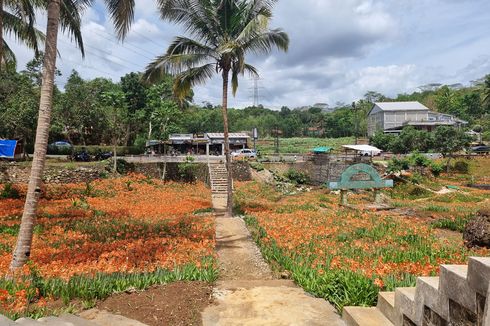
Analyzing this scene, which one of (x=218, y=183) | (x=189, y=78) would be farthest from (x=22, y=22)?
(x=218, y=183)

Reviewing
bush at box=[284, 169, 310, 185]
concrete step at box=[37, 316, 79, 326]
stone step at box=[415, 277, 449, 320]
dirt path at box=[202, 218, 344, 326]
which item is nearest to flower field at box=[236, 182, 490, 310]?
dirt path at box=[202, 218, 344, 326]

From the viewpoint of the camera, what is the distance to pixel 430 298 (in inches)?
155

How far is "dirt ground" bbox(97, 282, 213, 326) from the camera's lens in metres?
5.27

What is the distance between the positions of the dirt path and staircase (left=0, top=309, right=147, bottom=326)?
3.80 feet

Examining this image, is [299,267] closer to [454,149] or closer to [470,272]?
[470,272]

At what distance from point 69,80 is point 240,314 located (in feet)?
143

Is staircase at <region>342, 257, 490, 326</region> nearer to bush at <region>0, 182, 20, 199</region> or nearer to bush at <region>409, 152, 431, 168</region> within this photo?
bush at <region>0, 182, 20, 199</region>

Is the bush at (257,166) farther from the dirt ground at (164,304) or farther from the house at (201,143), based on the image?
the dirt ground at (164,304)

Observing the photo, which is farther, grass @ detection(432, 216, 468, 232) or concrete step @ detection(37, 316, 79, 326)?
grass @ detection(432, 216, 468, 232)

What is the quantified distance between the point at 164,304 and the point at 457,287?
13.0 feet

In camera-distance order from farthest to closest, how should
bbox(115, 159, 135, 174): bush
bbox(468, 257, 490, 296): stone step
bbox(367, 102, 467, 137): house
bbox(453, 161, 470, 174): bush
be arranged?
bbox(367, 102, 467, 137): house → bbox(453, 161, 470, 174): bush → bbox(115, 159, 135, 174): bush → bbox(468, 257, 490, 296): stone step

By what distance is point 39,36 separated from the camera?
18203 millimetres

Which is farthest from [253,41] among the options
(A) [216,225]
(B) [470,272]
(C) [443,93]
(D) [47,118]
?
(C) [443,93]

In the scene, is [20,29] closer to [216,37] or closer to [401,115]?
[216,37]
